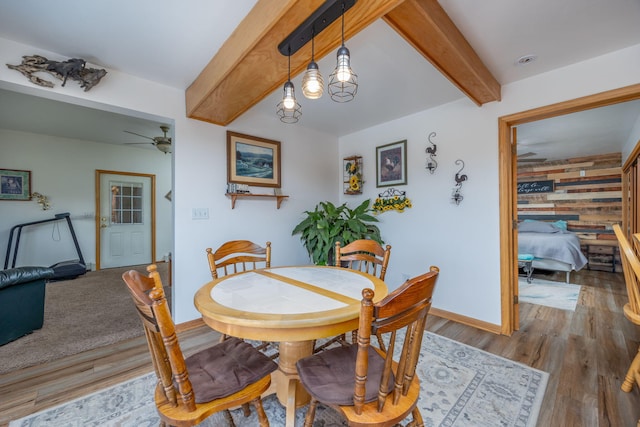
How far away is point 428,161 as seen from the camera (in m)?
3.12

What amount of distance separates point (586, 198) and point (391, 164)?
5097 millimetres

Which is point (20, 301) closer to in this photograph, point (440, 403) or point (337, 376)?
point (337, 376)

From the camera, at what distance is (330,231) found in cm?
312

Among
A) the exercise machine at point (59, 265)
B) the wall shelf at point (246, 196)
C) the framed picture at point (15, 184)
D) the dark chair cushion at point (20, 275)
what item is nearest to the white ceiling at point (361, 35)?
the wall shelf at point (246, 196)

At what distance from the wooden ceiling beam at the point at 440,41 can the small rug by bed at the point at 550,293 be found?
9.22 feet

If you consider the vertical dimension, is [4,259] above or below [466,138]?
below

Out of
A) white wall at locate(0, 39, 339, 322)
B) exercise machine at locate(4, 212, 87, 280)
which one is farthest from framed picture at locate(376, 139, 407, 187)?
exercise machine at locate(4, 212, 87, 280)

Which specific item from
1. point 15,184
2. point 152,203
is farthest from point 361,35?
point 15,184

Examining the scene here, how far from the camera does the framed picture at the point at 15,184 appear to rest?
4.39 m

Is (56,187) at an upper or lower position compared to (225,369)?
upper

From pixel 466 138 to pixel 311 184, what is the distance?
1.97 metres

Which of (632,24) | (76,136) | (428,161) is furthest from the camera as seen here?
(76,136)

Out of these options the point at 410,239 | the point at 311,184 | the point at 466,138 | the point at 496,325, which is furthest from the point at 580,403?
the point at 311,184

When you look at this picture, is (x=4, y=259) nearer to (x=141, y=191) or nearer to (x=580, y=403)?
(x=141, y=191)
